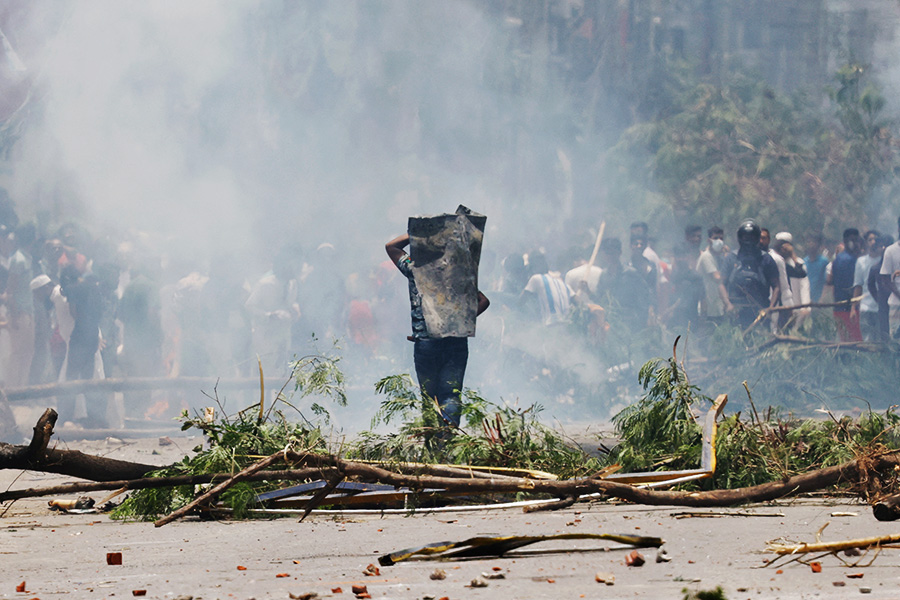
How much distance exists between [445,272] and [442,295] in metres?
0.15

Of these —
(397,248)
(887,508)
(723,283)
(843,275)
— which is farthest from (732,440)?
(843,275)

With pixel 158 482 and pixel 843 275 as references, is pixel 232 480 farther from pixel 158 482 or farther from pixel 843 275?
pixel 843 275

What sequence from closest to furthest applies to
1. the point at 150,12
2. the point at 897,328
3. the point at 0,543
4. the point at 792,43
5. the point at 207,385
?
the point at 0,543 → the point at 897,328 → the point at 207,385 → the point at 792,43 → the point at 150,12

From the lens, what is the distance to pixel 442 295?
18.8ft

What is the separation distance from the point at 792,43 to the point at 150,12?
1366 cm

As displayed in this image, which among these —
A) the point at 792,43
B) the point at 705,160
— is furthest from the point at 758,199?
the point at 792,43

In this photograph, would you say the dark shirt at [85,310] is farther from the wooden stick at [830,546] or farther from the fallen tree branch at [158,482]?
the wooden stick at [830,546]

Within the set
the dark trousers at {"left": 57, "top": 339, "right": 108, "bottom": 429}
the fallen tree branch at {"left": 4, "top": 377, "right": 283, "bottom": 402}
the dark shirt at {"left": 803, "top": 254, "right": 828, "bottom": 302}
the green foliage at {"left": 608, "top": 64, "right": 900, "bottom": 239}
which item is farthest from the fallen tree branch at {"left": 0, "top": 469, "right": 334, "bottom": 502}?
the green foliage at {"left": 608, "top": 64, "right": 900, "bottom": 239}

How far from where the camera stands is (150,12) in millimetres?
20234

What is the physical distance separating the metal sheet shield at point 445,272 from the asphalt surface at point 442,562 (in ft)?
5.68

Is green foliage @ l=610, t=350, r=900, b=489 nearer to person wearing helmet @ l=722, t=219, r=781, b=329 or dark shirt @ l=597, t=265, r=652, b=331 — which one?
person wearing helmet @ l=722, t=219, r=781, b=329

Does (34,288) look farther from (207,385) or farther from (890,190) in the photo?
(890,190)

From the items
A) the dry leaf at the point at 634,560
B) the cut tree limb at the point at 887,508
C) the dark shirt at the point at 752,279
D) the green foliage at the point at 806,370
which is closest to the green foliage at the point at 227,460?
the dry leaf at the point at 634,560

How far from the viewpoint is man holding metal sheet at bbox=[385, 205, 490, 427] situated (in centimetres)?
573
